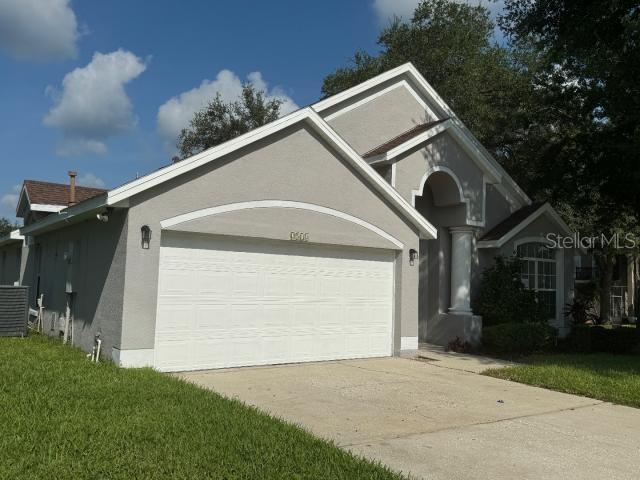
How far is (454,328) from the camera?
14.8m

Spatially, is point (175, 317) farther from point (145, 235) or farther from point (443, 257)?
point (443, 257)

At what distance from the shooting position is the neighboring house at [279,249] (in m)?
9.60

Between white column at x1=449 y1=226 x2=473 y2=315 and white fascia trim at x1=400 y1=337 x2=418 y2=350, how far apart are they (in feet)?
9.08

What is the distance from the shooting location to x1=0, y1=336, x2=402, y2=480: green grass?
481 cm

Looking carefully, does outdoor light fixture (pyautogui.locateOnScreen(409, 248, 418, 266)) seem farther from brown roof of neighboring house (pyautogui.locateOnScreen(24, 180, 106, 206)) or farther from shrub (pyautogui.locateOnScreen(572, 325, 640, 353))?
brown roof of neighboring house (pyautogui.locateOnScreen(24, 180, 106, 206))

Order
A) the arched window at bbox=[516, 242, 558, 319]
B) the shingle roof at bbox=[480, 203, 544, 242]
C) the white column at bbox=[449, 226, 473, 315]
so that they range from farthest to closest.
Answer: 1. the arched window at bbox=[516, 242, 558, 319]
2. the shingle roof at bbox=[480, 203, 544, 242]
3. the white column at bbox=[449, 226, 473, 315]

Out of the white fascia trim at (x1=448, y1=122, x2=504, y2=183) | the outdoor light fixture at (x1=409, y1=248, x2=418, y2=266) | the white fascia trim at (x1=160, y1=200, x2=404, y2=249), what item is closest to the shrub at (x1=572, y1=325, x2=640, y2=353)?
the white fascia trim at (x1=448, y1=122, x2=504, y2=183)

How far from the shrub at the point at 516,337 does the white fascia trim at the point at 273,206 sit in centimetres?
339

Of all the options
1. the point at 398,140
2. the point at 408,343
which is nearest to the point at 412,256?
the point at 408,343

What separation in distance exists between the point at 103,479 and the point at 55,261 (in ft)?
33.1

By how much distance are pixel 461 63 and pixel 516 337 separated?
18301 mm

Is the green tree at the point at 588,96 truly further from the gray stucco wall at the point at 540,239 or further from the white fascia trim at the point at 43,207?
the white fascia trim at the point at 43,207

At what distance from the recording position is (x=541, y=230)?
1680 centimetres

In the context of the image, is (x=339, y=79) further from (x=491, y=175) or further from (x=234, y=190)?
(x=234, y=190)
